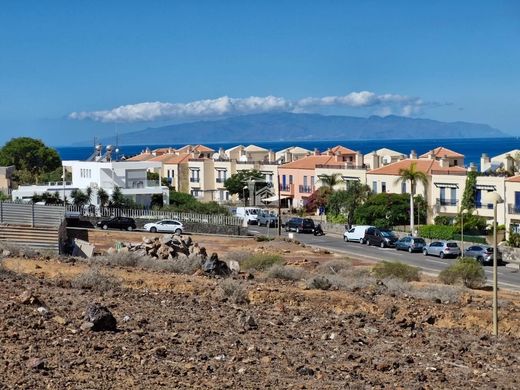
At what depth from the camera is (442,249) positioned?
56250 millimetres

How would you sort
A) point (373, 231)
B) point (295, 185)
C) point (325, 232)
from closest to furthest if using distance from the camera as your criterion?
1. point (373, 231)
2. point (325, 232)
3. point (295, 185)

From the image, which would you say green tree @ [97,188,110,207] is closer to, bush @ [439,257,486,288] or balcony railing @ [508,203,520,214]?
balcony railing @ [508,203,520,214]

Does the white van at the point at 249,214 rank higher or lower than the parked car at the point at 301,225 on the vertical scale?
higher

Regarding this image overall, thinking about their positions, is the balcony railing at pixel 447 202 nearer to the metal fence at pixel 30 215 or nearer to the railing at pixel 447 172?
the railing at pixel 447 172

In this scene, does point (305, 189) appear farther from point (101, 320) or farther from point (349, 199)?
point (101, 320)

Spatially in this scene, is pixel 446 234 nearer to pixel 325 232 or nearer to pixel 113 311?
pixel 325 232

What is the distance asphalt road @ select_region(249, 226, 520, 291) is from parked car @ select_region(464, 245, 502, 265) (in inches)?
41.7

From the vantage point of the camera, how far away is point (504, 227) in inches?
2589

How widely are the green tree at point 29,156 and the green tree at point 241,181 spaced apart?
1047 inches

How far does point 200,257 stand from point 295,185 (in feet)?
199

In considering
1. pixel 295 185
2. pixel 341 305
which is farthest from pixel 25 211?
pixel 295 185

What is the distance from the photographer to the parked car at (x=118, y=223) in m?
60.7

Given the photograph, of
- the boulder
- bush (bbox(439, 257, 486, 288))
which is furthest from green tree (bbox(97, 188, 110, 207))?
the boulder

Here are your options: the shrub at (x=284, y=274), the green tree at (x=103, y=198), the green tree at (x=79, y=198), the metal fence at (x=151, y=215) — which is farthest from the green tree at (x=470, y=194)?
the shrub at (x=284, y=274)
